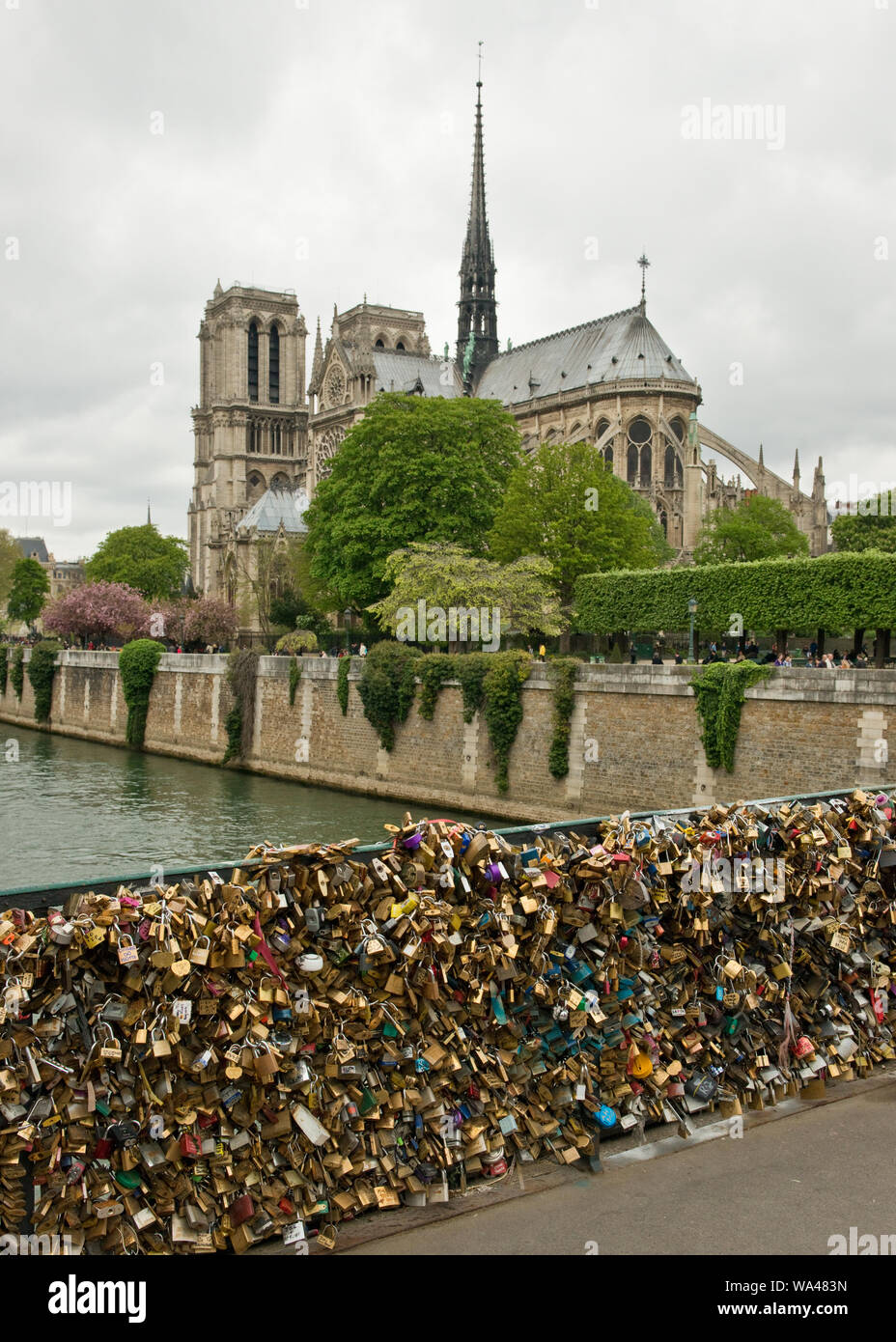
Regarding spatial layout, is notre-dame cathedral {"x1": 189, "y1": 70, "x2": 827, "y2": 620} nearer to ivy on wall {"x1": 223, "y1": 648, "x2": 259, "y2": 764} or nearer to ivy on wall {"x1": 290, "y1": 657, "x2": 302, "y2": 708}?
ivy on wall {"x1": 223, "y1": 648, "x2": 259, "y2": 764}

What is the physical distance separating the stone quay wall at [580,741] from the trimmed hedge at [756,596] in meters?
3.17

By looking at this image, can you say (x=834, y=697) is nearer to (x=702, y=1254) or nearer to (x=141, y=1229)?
(x=702, y=1254)

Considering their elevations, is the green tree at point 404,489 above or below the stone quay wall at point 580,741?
above

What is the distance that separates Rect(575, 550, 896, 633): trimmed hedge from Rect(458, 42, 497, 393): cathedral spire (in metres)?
51.4

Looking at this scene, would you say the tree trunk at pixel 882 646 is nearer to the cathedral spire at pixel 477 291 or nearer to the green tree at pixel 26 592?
the cathedral spire at pixel 477 291

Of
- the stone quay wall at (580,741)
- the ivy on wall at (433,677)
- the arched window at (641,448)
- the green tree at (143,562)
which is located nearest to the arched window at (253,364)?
the green tree at (143,562)

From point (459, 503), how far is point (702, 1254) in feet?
117

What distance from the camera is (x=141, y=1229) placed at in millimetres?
5598

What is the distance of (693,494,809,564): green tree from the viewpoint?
51312 millimetres

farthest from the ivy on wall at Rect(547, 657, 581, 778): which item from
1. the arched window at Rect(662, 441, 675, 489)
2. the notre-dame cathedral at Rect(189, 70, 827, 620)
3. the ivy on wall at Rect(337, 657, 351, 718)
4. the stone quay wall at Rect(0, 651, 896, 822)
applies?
the arched window at Rect(662, 441, 675, 489)

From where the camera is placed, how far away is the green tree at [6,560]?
84.9 meters

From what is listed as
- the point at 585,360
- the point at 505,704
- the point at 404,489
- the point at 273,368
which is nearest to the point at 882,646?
the point at 505,704
